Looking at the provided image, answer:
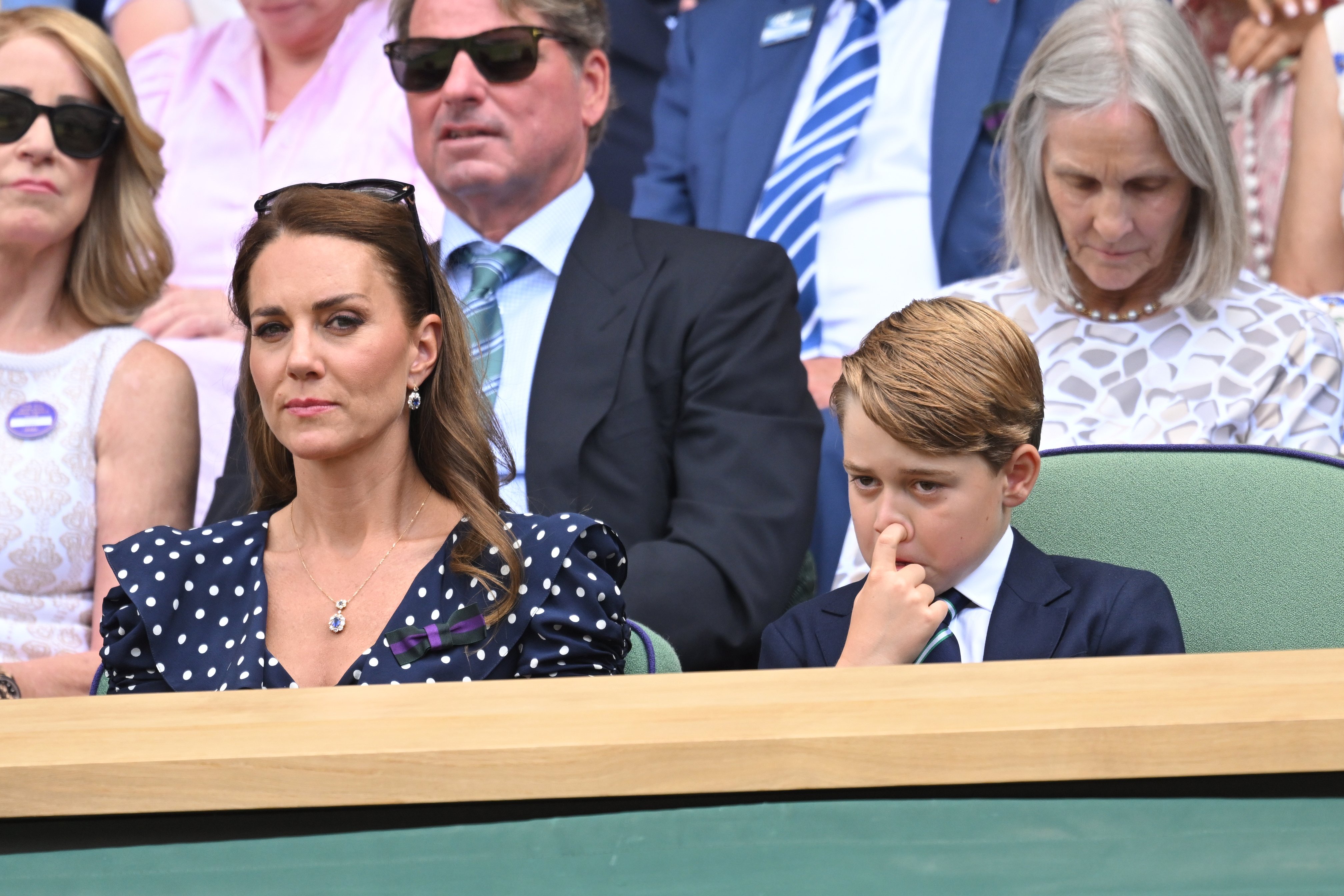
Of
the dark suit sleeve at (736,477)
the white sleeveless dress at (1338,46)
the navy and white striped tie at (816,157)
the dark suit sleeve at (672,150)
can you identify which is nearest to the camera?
the dark suit sleeve at (736,477)

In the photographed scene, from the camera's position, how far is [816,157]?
3.15 metres

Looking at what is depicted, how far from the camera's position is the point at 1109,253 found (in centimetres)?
234

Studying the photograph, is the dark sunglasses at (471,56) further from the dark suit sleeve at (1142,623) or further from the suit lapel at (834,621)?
the dark suit sleeve at (1142,623)

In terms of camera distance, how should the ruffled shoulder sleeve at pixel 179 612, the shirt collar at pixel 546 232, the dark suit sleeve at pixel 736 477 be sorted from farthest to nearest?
the shirt collar at pixel 546 232, the dark suit sleeve at pixel 736 477, the ruffled shoulder sleeve at pixel 179 612

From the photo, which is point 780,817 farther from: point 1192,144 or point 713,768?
point 1192,144

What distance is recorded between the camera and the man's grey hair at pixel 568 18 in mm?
2652

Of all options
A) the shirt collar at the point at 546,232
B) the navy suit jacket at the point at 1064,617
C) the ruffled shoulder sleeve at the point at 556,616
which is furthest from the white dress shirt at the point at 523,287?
the navy suit jacket at the point at 1064,617

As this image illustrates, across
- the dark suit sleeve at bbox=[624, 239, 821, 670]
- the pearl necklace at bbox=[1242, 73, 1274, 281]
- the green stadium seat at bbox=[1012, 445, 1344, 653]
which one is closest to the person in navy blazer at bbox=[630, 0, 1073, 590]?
A: the dark suit sleeve at bbox=[624, 239, 821, 670]

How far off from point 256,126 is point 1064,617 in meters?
2.39

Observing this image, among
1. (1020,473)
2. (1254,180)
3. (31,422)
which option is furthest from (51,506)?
(1254,180)

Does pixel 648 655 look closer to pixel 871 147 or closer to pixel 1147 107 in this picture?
pixel 1147 107

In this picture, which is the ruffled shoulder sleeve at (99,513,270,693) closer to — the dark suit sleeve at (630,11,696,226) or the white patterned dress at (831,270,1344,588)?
the white patterned dress at (831,270,1344,588)

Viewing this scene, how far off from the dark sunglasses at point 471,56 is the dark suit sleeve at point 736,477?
19.4 inches

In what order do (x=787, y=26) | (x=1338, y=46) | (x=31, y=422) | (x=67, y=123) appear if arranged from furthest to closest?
(x=787, y=26)
(x=1338, y=46)
(x=67, y=123)
(x=31, y=422)
